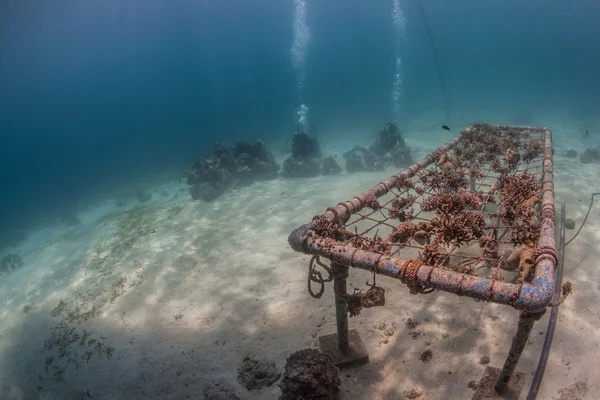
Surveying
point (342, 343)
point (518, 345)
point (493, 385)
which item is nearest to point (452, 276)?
point (518, 345)

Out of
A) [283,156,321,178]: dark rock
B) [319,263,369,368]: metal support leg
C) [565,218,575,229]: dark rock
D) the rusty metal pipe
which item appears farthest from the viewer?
[283,156,321,178]: dark rock

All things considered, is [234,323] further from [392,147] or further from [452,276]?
[392,147]

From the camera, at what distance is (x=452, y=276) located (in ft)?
9.29

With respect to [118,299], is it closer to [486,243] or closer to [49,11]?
[486,243]

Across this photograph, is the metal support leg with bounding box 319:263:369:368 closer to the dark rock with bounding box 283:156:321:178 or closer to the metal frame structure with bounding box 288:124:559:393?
the metal frame structure with bounding box 288:124:559:393

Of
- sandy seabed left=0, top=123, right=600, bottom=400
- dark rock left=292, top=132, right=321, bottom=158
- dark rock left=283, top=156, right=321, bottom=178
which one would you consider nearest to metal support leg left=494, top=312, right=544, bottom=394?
sandy seabed left=0, top=123, right=600, bottom=400

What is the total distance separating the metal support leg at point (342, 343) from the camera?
4.50m

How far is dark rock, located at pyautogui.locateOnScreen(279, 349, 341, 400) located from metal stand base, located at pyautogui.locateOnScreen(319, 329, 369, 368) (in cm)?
56

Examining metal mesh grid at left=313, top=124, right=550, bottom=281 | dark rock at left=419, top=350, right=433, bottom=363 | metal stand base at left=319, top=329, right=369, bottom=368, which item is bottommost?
dark rock at left=419, top=350, right=433, bottom=363

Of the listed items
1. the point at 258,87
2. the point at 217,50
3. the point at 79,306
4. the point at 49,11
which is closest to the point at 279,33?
the point at 217,50

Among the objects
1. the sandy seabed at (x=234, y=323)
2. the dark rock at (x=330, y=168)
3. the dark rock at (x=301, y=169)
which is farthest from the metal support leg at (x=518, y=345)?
the dark rock at (x=301, y=169)

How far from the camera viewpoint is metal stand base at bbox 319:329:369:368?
4871mm

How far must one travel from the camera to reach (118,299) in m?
8.47

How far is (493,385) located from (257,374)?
348cm
